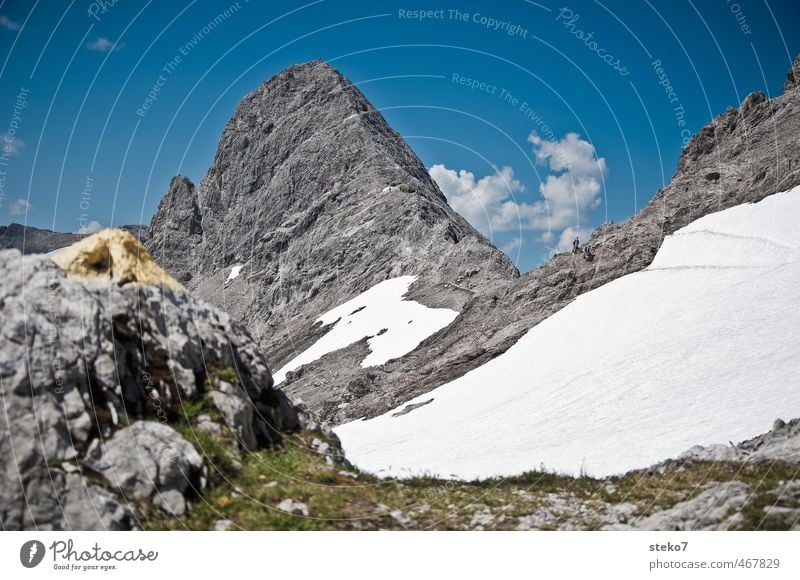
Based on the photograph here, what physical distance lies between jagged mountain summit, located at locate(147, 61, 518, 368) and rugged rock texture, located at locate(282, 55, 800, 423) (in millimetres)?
18029

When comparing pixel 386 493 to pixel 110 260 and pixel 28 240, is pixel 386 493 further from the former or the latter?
pixel 28 240

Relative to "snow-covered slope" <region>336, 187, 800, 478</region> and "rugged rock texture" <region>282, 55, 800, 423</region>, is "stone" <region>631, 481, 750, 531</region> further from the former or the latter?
"rugged rock texture" <region>282, 55, 800, 423</region>

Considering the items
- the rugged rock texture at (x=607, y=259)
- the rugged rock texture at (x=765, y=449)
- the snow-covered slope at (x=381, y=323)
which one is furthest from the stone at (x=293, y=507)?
the snow-covered slope at (x=381, y=323)

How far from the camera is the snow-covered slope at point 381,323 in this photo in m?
55.3

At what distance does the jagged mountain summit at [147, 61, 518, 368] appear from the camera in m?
82.2

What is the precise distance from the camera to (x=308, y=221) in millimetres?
110438

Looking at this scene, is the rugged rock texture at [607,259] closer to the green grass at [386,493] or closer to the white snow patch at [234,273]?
the green grass at [386,493]

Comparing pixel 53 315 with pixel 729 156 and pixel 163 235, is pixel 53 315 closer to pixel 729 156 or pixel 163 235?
pixel 729 156

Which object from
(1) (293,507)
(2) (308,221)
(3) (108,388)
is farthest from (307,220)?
(1) (293,507)

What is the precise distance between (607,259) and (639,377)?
684 inches

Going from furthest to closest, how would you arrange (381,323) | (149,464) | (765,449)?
(381,323) < (765,449) < (149,464)

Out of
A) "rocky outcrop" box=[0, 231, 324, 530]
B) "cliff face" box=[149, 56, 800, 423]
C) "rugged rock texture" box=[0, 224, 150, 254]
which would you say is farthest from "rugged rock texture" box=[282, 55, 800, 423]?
"rocky outcrop" box=[0, 231, 324, 530]

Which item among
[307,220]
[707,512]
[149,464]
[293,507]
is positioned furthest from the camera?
[307,220]
